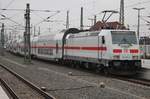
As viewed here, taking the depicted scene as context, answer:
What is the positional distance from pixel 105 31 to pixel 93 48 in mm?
2366

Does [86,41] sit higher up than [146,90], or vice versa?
[86,41]

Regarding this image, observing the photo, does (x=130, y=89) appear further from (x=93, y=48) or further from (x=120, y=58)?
(x=93, y=48)

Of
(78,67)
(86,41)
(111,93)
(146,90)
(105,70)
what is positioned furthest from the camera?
(78,67)

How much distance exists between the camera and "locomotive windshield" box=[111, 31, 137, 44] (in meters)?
23.0

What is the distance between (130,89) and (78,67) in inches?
578

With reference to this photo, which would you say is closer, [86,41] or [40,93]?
[40,93]

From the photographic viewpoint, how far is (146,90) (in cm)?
1622

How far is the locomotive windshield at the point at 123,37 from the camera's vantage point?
2298 cm

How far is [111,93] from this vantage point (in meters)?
15.1

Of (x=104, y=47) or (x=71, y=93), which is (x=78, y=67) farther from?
(x=71, y=93)

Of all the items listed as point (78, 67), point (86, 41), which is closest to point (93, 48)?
point (86, 41)

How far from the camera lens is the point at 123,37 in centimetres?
2319

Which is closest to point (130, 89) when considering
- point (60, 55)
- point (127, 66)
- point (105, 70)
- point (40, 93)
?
point (40, 93)

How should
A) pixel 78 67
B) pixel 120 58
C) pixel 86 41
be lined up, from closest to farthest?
pixel 120 58, pixel 86 41, pixel 78 67
